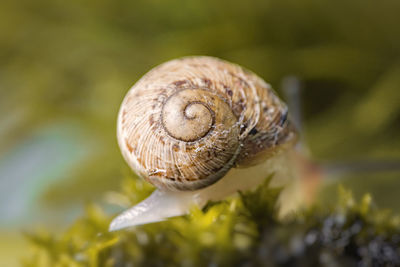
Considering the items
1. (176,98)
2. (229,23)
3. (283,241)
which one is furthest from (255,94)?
(229,23)

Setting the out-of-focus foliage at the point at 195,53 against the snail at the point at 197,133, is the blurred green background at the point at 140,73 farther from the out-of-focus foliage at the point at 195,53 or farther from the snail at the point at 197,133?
the snail at the point at 197,133

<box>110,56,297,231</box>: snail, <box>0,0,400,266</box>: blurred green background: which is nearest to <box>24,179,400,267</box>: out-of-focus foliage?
<box>110,56,297,231</box>: snail

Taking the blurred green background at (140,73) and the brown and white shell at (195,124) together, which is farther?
the blurred green background at (140,73)

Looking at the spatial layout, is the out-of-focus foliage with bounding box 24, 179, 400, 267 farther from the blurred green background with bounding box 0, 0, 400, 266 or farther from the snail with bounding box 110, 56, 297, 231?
the blurred green background with bounding box 0, 0, 400, 266

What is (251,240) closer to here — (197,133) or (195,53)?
(197,133)

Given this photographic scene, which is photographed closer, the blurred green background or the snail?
the snail

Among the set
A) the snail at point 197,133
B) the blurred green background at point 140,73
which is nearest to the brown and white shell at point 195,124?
the snail at point 197,133

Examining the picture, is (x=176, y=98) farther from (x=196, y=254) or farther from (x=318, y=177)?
(x=318, y=177)
